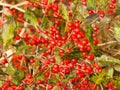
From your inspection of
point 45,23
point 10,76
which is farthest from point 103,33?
point 10,76

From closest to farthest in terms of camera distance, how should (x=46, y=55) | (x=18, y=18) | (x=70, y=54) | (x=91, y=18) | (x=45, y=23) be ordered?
(x=91, y=18)
(x=70, y=54)
(x=46, y=55)
(x=45, y=23)
(x=18, y=18)

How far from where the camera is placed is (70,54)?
9.04 ft

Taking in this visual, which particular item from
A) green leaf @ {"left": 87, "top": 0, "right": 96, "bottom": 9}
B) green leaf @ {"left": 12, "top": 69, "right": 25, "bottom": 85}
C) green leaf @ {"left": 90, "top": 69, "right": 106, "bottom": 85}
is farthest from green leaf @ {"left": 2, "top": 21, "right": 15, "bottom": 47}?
green leaf @ {"left": 90, "top": 69, "right": 106, "bottom": 85}

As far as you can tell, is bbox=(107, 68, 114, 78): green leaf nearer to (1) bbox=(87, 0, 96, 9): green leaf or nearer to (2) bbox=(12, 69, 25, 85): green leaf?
(1) bbox=(87, 0, 96, 9): green leaf

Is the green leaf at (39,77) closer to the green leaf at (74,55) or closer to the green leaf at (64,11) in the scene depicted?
the green leaf at (74,55)

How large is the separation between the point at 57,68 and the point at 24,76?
0.39 meters

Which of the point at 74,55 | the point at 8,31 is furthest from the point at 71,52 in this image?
the point at 8,31

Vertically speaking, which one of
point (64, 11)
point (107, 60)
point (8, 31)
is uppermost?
point (64, 11)

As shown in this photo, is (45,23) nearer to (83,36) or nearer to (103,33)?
(83,36)

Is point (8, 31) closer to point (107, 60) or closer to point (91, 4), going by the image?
point (91, 4)

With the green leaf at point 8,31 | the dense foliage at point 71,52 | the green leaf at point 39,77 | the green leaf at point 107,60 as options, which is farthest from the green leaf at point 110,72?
the green leaf at point 8,31

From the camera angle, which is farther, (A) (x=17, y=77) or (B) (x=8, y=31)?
(B) (x=8, y=31)

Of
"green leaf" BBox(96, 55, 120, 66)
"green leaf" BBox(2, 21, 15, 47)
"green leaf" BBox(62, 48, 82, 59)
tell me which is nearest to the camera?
"green leaf" BBox(96, 55, 120, 66)

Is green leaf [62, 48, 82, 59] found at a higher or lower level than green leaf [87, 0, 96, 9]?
lower
